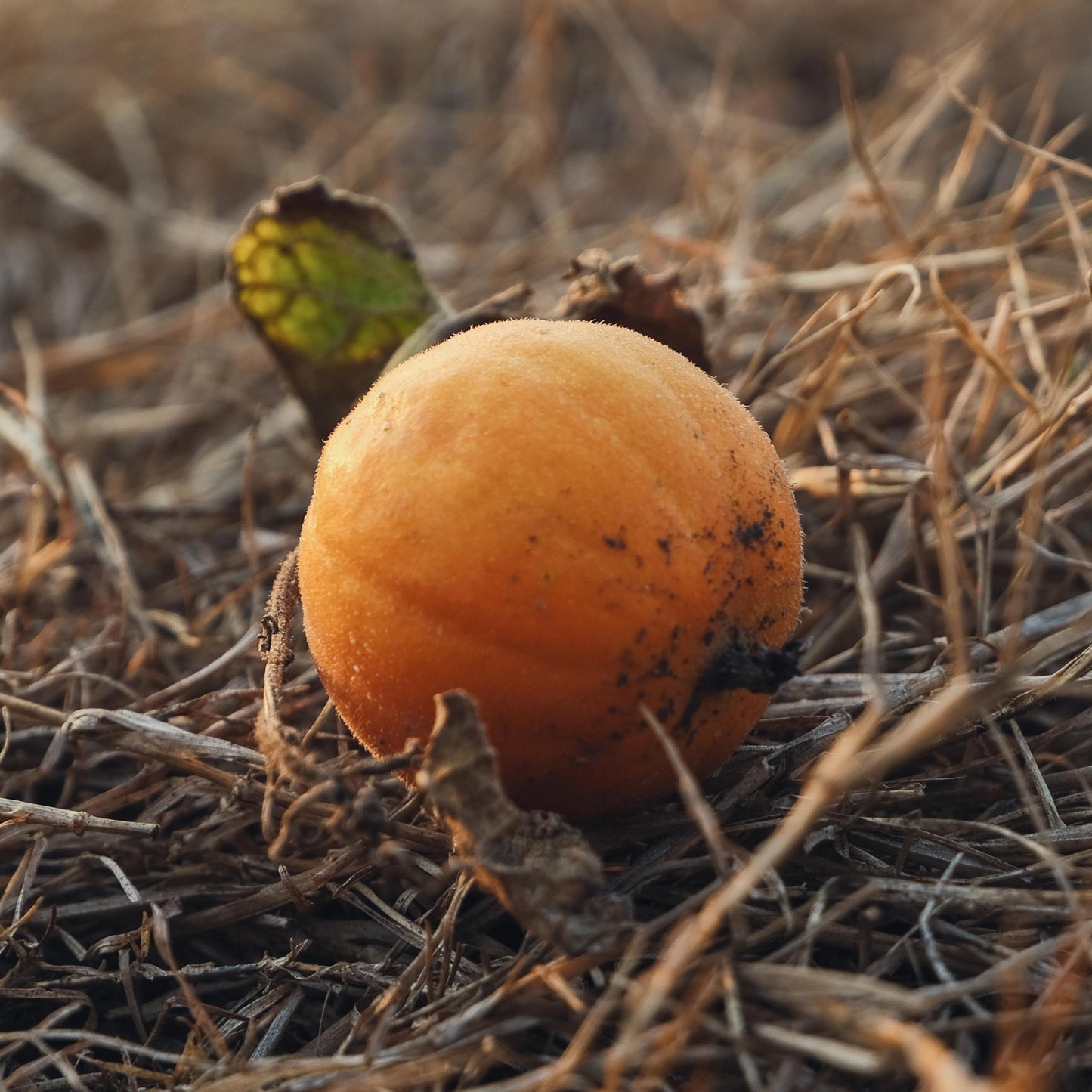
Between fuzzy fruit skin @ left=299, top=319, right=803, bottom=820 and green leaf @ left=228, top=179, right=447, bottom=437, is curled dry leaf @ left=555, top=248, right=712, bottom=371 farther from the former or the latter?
fuzzy fruit skin @ left=299, top=319, right=803, bottom=820

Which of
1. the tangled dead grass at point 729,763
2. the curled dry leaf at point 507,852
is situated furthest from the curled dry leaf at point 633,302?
the curled dry leaf at point 507,852

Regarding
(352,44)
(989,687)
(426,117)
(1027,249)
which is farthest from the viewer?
(352,44)

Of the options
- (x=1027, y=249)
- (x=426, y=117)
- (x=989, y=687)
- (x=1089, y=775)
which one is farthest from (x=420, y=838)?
(x=426, y=117)

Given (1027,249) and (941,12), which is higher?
(941,12)

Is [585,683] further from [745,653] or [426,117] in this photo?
[426,117]

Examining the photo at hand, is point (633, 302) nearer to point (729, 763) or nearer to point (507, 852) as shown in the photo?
point (729, 763)
